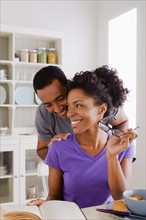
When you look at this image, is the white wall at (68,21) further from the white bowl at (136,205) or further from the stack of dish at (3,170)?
the white bowl at (136,205)

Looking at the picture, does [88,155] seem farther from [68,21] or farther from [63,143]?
[68,21]

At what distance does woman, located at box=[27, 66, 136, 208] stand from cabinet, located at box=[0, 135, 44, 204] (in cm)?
188

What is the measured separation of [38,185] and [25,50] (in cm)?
152

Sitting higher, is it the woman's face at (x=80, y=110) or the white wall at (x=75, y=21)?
the white wall at (x=75, y=21)

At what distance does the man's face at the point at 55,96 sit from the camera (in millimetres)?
1418

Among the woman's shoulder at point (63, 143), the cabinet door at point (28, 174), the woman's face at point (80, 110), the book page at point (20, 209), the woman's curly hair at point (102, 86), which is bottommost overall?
the cabinet door at point (28, 174)

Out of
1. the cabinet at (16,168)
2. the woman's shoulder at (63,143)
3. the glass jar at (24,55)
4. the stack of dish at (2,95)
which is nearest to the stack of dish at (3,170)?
the cabinet at (16,168)

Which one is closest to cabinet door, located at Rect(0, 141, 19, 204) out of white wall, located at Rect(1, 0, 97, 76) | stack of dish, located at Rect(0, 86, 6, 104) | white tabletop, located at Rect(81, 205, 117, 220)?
stack of dish, located at Rect(0, 86, 6, 104)

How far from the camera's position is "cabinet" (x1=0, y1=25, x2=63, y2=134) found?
3260mm

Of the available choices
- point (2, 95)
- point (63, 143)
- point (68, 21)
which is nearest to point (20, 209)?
point (63, 143)

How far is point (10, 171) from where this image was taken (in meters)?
3.13

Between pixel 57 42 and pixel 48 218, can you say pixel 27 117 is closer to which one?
pixel 57 42

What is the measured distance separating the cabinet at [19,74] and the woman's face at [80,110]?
6.88ft

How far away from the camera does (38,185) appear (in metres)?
3.31
